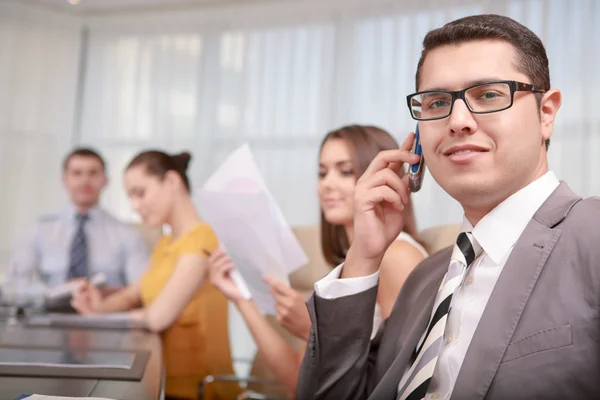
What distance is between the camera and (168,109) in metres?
5.23

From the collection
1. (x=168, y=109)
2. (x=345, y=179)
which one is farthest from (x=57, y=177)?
(x=345, y=179)

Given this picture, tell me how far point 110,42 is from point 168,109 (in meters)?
0.82

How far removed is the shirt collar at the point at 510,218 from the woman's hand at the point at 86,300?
79.4 inches

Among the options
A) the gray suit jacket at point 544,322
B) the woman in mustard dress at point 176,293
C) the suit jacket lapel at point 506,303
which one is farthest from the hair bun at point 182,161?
the suit jacket lapel at point 506,303

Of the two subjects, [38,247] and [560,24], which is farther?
[560,24]

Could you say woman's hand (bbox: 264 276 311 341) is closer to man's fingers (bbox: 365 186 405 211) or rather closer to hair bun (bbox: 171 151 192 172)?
man's fingers (bbox: 365 186 405 211)

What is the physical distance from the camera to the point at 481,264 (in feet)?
3.23

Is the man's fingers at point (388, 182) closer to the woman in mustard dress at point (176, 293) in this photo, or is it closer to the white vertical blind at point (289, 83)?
the woman in mustard dress at point (176, 293)

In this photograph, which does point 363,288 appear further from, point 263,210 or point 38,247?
point 38,247

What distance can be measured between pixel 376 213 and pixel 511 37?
0.39 meters

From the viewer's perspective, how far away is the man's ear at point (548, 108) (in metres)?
0.99

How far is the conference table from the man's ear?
2.71 ft

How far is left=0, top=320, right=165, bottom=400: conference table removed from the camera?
1116 millimetres

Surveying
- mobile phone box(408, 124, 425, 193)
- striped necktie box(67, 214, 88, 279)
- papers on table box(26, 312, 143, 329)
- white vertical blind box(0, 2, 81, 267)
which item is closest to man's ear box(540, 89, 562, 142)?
mobile phone box(408, 124, 425, 193)
